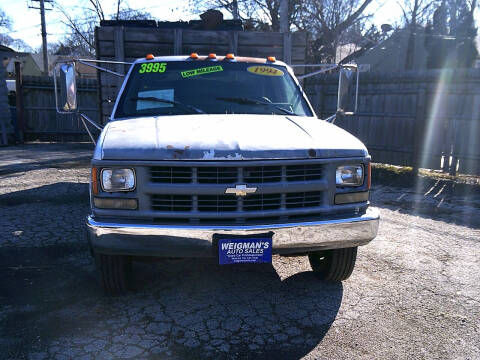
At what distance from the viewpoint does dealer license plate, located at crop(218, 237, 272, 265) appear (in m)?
2.92

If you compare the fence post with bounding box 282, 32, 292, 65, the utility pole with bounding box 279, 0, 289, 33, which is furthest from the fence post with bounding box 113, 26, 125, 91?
the utility pole with bounding box 279, 0, 289, 33

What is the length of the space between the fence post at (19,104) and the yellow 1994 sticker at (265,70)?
1177 cm

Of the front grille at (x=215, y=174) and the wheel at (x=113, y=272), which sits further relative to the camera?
the wheel at (x=113, y=272)

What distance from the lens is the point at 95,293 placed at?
357cm

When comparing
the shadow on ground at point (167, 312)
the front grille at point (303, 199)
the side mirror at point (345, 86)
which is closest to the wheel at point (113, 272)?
the shadow on ground at point (167, 312)

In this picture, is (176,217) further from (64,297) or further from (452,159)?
(452,159)

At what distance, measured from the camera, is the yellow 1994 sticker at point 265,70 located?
14.9ft

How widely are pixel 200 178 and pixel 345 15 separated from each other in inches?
Answer: 886

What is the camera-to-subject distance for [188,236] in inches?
114

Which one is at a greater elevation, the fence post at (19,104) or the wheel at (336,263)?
the fence post at (19,104)

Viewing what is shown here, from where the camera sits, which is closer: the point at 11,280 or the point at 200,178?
the point at 200,178

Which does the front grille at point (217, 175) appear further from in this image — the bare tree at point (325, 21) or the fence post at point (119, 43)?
the bare tree at point (325, 21)

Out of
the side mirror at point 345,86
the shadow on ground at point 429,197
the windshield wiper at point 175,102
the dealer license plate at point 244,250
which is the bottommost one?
the shadow on ground at point 429,197

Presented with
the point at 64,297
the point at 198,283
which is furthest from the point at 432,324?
the point at 64,297
